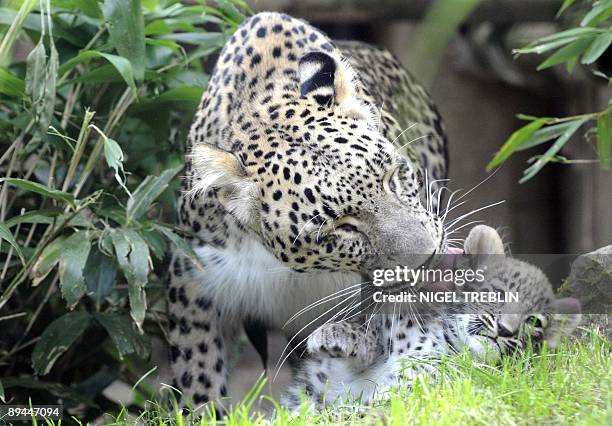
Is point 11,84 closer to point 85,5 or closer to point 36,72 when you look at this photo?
point 36,72

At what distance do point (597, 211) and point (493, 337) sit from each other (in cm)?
591

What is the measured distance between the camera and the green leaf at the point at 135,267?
4.62 metres

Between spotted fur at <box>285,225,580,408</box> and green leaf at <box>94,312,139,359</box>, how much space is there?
3.35 ft

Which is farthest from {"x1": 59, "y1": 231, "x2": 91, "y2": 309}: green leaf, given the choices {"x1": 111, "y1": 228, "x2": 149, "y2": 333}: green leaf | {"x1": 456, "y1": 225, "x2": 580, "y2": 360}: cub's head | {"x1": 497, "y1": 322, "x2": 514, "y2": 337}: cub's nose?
{"x1": 497, "y1": 322, "x2": 514, "y2": 337}: cub's nose

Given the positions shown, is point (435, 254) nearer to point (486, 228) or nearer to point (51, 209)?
point (486, 228)

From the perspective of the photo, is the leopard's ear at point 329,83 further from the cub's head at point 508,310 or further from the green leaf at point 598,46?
the green leaf at point 598,46

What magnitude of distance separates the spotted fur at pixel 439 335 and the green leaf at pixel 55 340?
135 cm

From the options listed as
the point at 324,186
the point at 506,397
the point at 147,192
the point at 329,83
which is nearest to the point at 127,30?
the point at 147,192

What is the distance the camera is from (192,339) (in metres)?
5.20

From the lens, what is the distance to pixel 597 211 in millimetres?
9773

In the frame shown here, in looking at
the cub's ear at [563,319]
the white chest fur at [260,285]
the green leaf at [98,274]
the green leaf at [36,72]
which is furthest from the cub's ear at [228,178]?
the cub's ear at [563,319]

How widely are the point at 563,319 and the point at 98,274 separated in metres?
2.54

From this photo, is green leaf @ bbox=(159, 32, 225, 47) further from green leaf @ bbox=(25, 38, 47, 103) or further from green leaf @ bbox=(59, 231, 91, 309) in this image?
green leaf @ bbox=(59, 231, 91, 309)

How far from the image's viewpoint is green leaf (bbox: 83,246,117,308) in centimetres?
516
